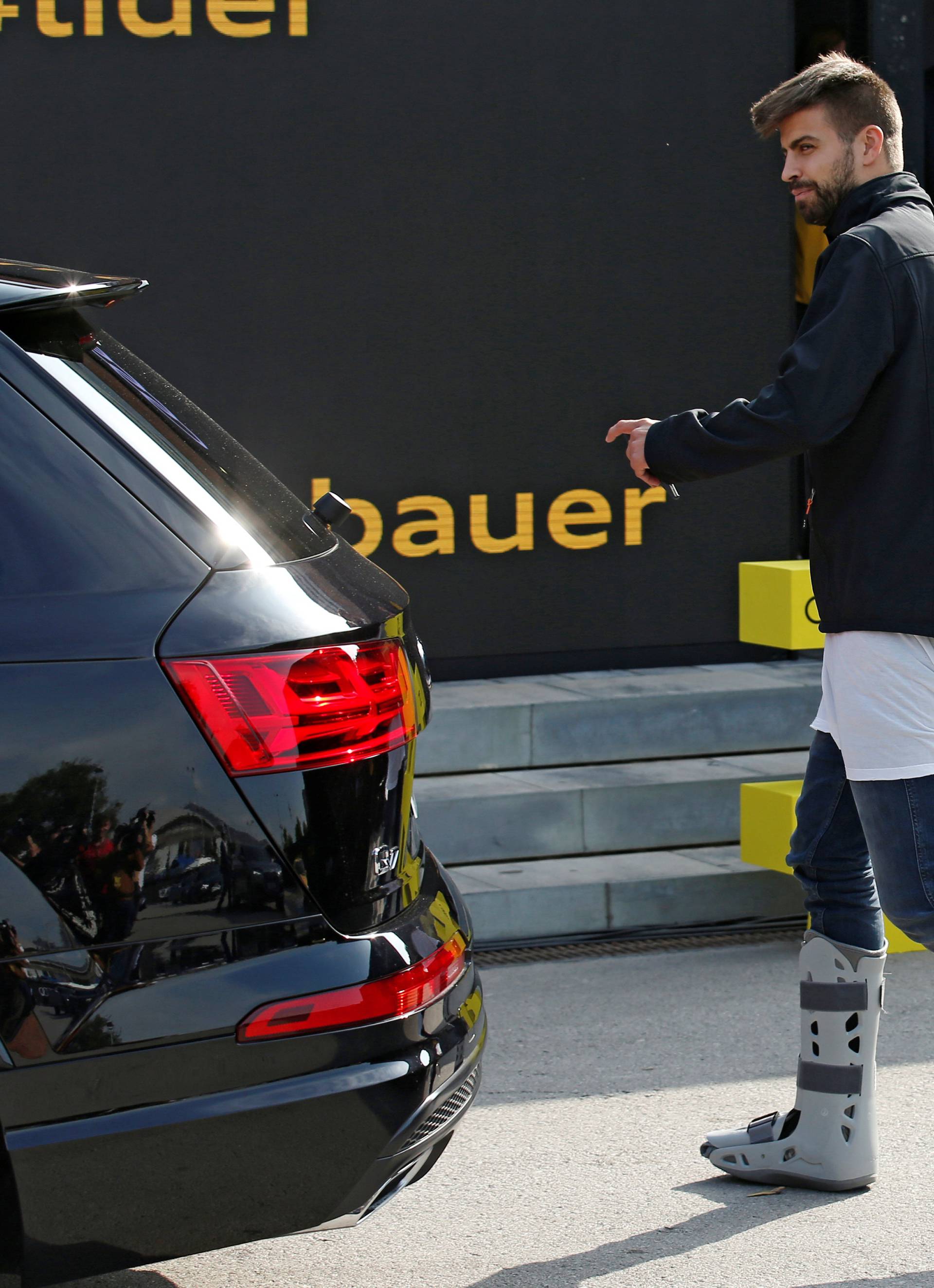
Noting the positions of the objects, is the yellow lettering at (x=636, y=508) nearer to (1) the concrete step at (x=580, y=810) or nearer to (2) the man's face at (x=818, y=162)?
(1) the concrete step at (x=580, y=810)

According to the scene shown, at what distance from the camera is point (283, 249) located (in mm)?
6297

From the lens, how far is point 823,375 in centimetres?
304

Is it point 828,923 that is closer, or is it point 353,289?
point 828,923

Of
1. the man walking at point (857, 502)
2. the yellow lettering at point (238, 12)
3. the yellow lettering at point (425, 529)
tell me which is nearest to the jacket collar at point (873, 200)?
the man walking at point (857, 502)

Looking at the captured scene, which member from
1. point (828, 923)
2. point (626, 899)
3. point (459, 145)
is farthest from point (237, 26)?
point (828, 923)

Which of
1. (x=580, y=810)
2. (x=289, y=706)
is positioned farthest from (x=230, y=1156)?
(x=580, y=810)

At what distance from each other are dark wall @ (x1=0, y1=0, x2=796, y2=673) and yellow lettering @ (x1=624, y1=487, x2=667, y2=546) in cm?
2

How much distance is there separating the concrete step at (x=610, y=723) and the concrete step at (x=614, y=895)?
430mm

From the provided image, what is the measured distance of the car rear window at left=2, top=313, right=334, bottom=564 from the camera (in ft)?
7.82

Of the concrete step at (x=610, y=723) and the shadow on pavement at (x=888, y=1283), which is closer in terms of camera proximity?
the shadow on pavement at (x=888, y=1283)

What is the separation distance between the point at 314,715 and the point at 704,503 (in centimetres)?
467

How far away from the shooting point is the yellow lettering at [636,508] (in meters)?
6.71

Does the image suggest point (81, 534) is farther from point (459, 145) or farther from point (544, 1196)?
point (459, 145)

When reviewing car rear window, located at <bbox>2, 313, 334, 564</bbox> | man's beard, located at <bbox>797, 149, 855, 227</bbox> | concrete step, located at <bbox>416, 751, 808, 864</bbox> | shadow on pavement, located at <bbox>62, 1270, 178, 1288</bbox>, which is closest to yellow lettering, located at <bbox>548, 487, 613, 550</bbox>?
concrete step, located at <bbox>416, 751, 808, 864</bbox>
